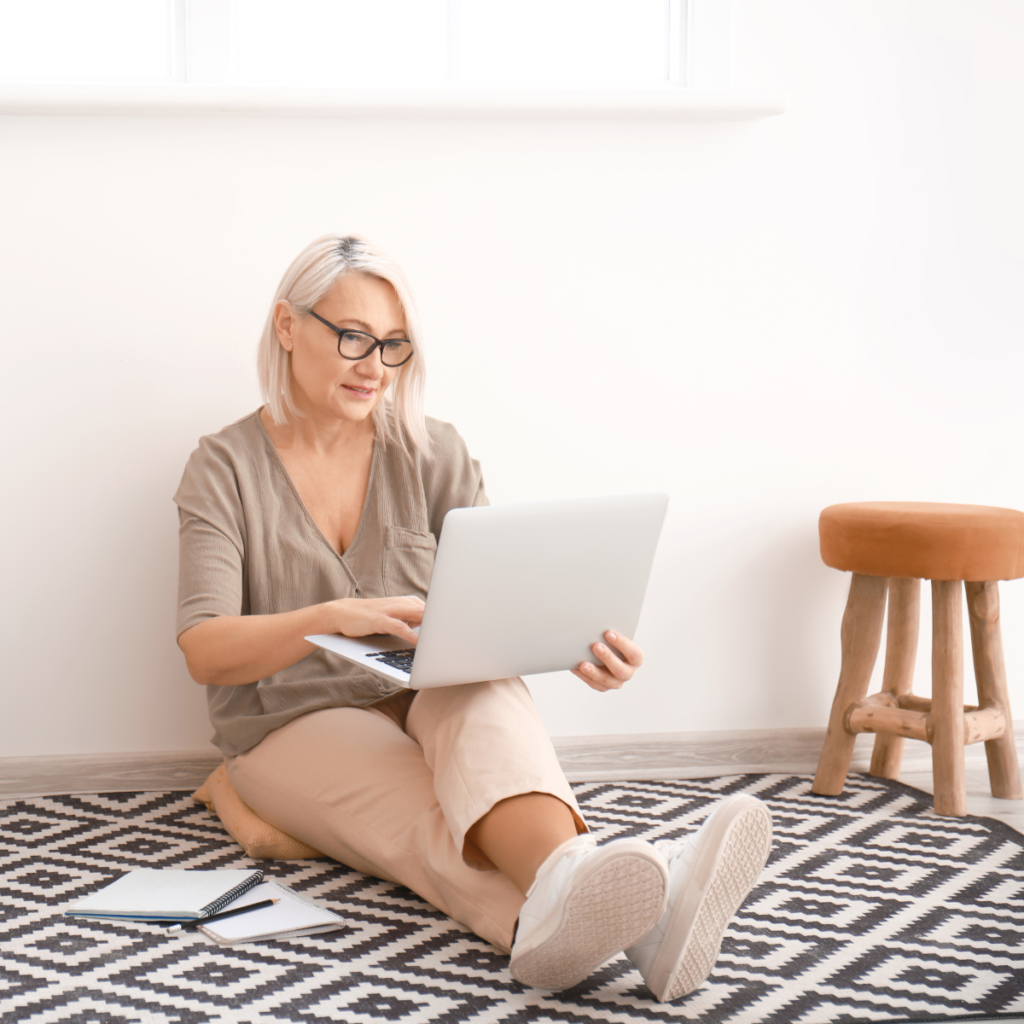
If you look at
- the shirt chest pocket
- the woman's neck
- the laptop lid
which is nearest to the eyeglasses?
the woman's neck

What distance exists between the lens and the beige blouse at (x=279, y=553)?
178 centimetres

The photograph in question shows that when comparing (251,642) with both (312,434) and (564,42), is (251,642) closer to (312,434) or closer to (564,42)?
(312,434)

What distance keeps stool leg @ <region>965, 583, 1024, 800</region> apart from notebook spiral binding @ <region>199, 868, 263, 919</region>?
144cm

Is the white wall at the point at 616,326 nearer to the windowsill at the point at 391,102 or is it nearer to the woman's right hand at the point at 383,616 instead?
the windowsill at the point at 391,102

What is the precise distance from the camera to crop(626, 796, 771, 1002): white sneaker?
123 cm

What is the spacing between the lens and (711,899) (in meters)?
1.24

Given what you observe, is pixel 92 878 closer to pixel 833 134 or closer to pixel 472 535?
pixel 472 535

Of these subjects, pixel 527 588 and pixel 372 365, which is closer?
pixel 527 588

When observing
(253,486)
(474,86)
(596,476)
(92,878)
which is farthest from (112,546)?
(474,86)

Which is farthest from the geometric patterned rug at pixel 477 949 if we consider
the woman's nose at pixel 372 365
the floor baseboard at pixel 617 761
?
the woman's nose at pixel 372 365

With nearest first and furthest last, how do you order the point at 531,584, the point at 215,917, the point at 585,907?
the point at 585,907 → the point at 531,584 → the point at 215,917

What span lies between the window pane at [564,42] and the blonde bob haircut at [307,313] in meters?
0.69

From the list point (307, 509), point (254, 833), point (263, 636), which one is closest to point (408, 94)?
point (307, 509)

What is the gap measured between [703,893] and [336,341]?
1.03 meters
